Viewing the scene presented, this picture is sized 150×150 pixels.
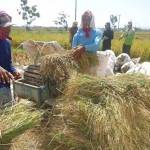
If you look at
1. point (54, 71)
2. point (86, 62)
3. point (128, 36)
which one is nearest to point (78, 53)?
point (86, 62)

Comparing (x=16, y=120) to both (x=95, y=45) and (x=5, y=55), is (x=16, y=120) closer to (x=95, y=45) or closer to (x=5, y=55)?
(x=5, y=55)

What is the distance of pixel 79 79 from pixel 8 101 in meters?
0.76

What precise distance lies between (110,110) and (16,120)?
32.6 inches

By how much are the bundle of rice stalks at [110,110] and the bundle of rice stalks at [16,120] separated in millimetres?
332

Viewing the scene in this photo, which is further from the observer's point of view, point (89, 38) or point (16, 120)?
point (89, 38)

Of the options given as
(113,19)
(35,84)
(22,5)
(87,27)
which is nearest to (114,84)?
(35,84)

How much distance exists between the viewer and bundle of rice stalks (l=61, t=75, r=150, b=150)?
364cm

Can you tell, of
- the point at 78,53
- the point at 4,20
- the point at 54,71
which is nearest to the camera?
the point at 4,20

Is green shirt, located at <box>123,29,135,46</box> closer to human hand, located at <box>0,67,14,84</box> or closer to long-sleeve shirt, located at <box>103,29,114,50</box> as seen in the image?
long-sleeve shirt, located at <box>103,29,114,50</box>

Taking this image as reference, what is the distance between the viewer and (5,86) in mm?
4301

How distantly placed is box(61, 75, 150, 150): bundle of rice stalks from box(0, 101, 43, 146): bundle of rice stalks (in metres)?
0.33

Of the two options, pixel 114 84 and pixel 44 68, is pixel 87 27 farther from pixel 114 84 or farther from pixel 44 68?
pixel 114 84

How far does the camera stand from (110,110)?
3.75 m

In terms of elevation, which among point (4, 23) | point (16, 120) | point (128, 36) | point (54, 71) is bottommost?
point (128, 36)
